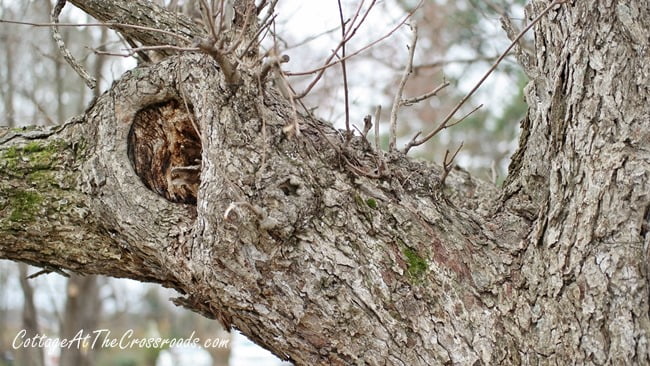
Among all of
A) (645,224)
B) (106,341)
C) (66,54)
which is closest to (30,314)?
(106,341)

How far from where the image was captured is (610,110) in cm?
170

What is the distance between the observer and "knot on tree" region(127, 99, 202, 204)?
6.33 feet

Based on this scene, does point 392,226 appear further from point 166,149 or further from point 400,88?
point 166,149

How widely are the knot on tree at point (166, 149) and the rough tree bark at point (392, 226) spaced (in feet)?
0.05

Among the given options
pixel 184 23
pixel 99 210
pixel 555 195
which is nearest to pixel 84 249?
pixel 99 210

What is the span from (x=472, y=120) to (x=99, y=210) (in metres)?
5.81

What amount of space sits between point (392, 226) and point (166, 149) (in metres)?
0.75

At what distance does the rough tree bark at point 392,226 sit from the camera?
165cm

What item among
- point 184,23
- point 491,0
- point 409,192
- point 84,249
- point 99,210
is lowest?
point 84,249

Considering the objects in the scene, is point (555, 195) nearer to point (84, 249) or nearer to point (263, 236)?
point (263, 236)

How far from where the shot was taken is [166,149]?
6.55 ft

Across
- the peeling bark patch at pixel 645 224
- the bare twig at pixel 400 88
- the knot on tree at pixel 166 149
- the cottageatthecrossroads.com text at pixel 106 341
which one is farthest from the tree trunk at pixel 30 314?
the peeling bark patch at pixel 645 224

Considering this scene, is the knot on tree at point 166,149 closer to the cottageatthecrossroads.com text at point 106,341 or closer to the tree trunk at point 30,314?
the cottageatthecrossroads.com text at point 106,341

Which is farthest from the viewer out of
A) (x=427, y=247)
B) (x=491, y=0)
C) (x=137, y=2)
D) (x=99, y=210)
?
(x=491, y=0)
